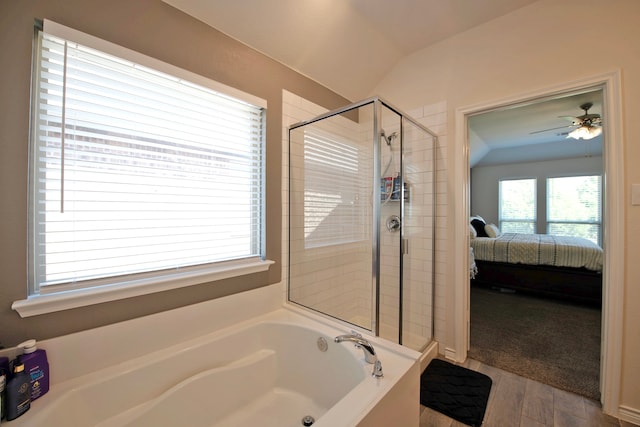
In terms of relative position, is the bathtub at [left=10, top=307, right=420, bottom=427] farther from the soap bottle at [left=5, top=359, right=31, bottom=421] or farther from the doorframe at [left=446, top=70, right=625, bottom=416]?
the doorframe at [left=446, top=70, right=625, bottom=416]

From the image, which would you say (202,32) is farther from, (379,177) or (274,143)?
(379,177)

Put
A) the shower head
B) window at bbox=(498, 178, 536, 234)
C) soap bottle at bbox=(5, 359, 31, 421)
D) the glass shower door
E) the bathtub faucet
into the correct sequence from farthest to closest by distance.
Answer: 1. window at bbox=(498, 178, 536, 234)
2. the glass shower door
3. the shower head
4. the bathtub faucet
5. soap bottle at bbox=(5, 359, 31, 421)

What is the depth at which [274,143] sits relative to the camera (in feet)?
6.59

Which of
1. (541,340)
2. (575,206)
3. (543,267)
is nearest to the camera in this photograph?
(541,340)

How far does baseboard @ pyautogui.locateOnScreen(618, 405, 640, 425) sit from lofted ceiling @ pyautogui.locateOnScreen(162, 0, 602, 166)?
2079 mm

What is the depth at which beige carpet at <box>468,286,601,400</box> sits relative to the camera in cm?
197

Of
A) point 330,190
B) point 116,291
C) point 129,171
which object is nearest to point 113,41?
point 129,171

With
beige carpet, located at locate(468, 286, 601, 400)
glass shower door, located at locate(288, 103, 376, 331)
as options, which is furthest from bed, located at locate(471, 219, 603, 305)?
glass shower door, located at locate(288, 103, 376, 331)

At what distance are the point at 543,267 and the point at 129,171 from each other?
4.77m

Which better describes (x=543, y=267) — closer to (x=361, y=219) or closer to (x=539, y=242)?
(x=539, y=242)

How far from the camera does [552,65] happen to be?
5.90 feet

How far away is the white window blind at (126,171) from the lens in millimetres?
1149

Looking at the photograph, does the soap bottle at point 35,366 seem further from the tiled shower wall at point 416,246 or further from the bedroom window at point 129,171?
the tiled shower wall at point 416,246

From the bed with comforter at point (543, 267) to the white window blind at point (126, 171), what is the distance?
3887 mm
